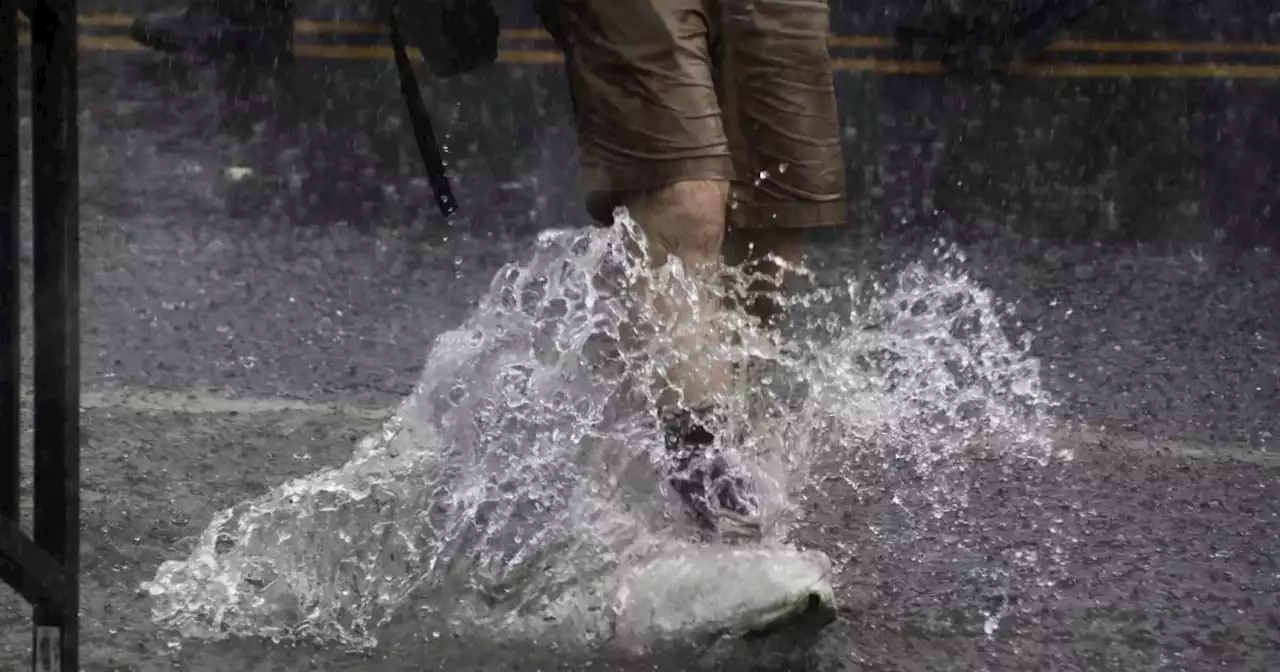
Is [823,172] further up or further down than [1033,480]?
further up

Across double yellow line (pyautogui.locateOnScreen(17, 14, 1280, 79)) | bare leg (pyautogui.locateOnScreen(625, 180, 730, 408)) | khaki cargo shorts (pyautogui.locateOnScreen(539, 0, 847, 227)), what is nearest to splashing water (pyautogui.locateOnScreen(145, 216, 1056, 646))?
bare leg (pyautogui.locateOnScreen(625, 180, 730, 408))

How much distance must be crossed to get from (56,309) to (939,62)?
3.34 m

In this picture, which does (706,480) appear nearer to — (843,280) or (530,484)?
(530,484)

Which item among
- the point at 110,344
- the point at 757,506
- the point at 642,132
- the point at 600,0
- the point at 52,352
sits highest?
the point at 600,0

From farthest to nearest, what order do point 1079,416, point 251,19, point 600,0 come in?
1. point 251,19
2. point 1079,416
3. point 600,0

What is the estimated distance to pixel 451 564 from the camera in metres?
2.19

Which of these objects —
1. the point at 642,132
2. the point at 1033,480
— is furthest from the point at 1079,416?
the point at 642,132

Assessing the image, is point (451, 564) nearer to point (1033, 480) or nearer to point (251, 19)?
point (1033, 480)

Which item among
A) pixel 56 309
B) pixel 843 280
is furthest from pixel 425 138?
pixel 56 309

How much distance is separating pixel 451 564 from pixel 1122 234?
7.92 ft

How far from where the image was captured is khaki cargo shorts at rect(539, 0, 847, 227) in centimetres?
208

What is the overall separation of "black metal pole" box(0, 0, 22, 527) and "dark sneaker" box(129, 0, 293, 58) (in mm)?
3130

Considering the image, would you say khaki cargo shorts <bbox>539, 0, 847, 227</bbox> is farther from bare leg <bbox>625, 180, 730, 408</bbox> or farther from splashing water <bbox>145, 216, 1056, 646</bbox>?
splashing water <bbox>145, 216, 1056, 646</bbox>

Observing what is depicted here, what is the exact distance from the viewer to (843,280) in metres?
3.52
